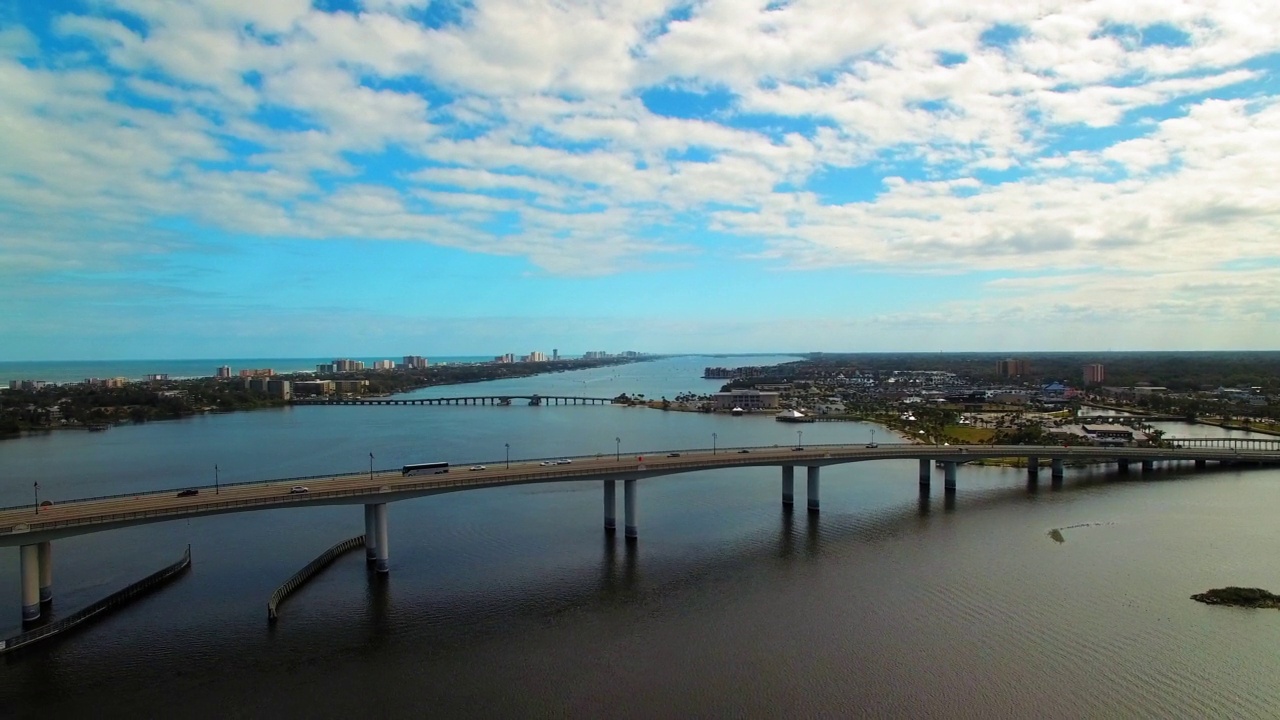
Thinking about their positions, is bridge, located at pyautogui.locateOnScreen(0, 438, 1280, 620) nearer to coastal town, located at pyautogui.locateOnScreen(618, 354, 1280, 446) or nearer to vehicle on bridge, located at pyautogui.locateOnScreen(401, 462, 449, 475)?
vehicle on bridge, located at pyautogui.locateOnScreen(401, 462, 449, 475)

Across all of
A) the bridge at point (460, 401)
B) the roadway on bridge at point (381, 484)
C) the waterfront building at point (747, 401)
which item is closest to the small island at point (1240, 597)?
the roadway on bridge at point (381, 484)

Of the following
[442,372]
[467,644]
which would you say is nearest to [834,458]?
[467,644]

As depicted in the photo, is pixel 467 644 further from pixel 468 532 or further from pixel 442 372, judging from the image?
pixel 442 372

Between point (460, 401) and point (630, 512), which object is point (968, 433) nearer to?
point (630, 512)

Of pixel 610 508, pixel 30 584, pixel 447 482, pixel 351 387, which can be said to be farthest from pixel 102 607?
pixel 351 387

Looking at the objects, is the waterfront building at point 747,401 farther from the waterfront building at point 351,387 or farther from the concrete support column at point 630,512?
the concrete support column at point 630,512
